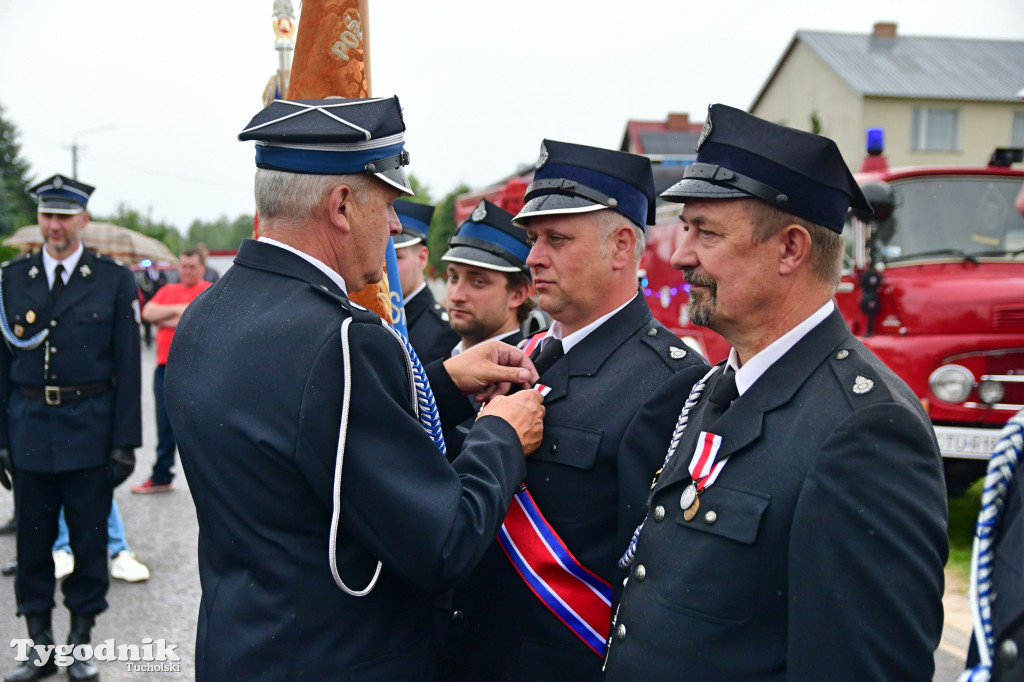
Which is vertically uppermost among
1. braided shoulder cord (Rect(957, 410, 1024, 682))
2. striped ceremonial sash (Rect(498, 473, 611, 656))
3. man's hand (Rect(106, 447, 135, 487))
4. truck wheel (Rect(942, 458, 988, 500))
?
braided shoulder cord (Rect(957, 410, 1024, 682))

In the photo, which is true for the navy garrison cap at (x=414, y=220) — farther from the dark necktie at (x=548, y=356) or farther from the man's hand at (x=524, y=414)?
the man's hand at (x=524, y=414)

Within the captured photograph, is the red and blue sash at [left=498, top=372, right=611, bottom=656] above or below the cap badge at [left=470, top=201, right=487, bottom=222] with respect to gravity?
below

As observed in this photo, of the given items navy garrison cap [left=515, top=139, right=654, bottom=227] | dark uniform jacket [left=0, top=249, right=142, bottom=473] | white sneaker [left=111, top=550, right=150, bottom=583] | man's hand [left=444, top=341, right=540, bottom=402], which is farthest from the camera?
white sneaker [left=111, top=550, right=150, bottom=583]

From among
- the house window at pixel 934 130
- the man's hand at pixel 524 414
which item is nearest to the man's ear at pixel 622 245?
the man's hand at pixel 524 414

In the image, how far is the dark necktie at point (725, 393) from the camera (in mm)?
1837

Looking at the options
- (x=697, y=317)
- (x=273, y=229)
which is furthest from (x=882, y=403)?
(x=273, y=229)

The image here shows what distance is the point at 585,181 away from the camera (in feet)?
8.43

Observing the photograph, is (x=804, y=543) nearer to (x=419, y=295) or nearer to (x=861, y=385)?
(x=861, y=385)

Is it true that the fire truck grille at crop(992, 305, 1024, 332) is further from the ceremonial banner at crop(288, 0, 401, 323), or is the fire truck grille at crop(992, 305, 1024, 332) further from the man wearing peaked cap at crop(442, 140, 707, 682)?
the ceremonial banner at crop(288, 0, 401, 323)

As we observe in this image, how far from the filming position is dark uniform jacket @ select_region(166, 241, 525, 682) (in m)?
1.70

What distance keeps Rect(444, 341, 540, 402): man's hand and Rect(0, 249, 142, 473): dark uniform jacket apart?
2.87 metres

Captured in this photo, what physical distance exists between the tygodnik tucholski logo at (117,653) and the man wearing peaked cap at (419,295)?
2.03 m

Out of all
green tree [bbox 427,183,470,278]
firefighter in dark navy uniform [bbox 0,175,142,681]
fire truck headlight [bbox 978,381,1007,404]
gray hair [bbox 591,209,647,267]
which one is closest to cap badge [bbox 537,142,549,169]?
gray hair [bbox 591,209,647,267]

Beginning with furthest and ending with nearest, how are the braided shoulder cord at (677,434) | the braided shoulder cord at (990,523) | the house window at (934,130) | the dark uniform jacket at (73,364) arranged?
the house window at (934,130) < the dark uniform jacket at (73,364) < the braided shoulder cord at (677,434) < the braided shoulder cord at (990,523)
